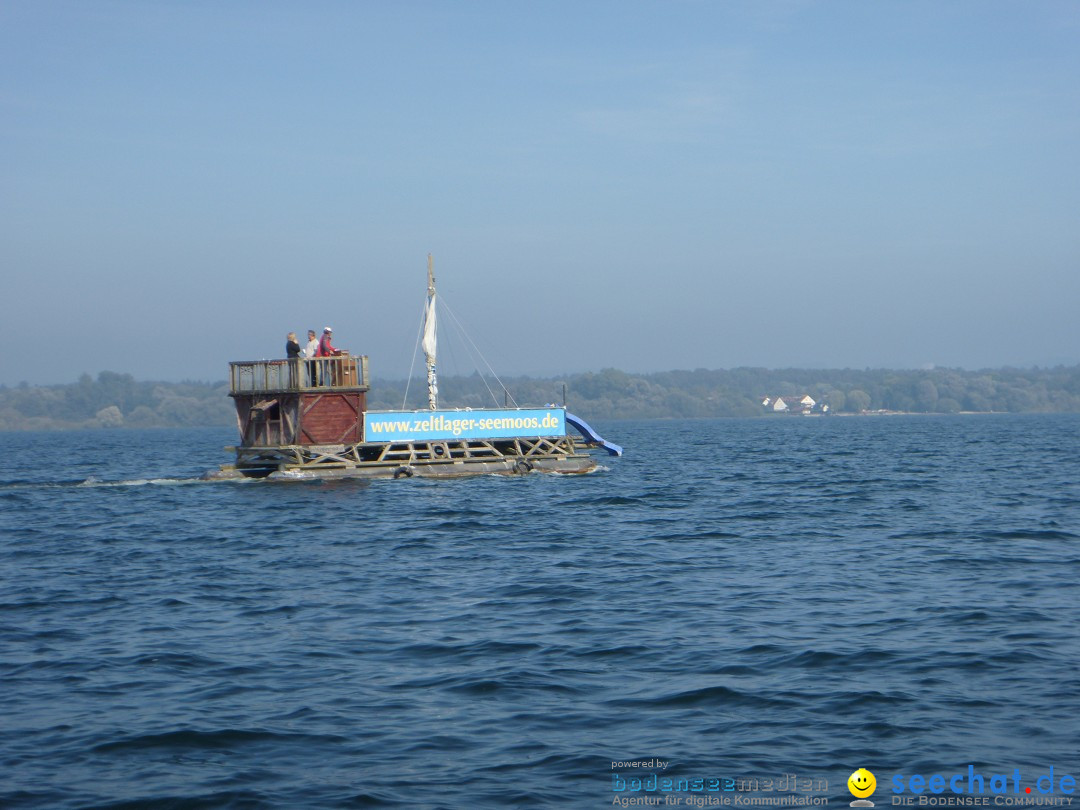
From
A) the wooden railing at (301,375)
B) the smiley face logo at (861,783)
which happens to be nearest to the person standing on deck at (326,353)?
Answer: the wooden railing at (301,375)

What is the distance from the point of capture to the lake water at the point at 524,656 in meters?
9.26

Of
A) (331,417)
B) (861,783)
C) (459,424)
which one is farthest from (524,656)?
(459,424)

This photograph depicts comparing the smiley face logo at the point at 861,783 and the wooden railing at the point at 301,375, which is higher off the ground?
the wooden railing at the point at 301,375

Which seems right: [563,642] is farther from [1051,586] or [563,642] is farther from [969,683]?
[1051,586]

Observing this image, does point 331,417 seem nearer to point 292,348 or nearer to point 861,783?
point 292,348

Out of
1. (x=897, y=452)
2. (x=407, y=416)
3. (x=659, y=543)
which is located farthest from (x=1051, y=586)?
(x=897, y=452)

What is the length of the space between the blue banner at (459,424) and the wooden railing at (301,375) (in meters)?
1.32

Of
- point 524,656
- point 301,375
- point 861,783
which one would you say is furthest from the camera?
point 301,375

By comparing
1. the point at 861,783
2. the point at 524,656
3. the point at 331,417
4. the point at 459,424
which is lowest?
the point at 861,783

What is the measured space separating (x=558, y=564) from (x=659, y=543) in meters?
3.39

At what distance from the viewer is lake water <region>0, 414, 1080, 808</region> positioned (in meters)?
9.26

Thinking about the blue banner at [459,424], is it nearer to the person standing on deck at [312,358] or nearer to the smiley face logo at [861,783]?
the person standing on deck at [312,358]

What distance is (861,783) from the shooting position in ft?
28.8

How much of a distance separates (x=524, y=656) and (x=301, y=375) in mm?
23041
